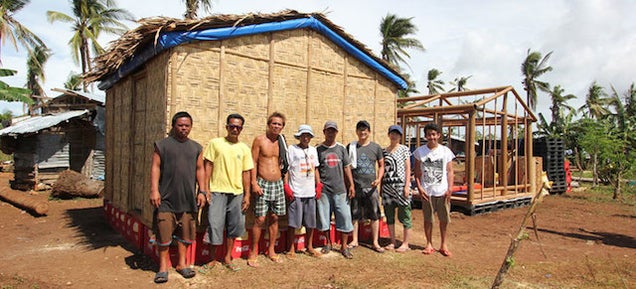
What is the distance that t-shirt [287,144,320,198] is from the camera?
5.23m

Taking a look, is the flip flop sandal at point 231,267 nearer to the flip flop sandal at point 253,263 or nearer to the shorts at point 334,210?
the flip flop sandal at point 253,263

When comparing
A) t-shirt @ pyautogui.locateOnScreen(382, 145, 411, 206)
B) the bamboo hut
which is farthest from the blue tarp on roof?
t-shirt @ pyautogui.locateOnScreen(382, 145, 411, 206)

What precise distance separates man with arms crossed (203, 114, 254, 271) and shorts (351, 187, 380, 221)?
1.69m

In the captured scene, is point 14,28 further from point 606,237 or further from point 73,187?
point 606,237

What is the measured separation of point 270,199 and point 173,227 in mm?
1188

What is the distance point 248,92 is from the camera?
550 cm

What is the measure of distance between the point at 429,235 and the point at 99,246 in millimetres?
4875

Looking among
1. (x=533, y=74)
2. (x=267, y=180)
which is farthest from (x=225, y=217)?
(x=533, y=74)

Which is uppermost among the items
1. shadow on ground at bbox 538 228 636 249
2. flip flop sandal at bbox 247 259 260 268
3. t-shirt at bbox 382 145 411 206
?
t-shirt at bbox 382 145 411 206

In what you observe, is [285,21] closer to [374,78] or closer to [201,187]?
[374,78]

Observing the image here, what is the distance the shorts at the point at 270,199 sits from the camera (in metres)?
5.00

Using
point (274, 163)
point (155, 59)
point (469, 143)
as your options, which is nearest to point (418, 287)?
point (274, 163)

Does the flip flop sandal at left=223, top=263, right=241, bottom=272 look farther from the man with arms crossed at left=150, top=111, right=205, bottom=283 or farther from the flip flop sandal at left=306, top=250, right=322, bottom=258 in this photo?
the flip flop sandal at left=306, top=250, right=322, bottom=258

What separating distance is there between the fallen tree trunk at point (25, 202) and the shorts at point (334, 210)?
6721mm
